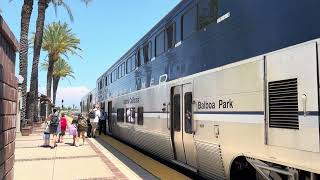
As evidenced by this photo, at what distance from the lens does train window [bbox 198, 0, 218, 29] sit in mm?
8663

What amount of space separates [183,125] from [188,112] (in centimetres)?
41

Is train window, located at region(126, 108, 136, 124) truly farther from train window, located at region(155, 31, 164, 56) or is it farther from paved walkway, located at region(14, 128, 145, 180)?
train window, located at region(155, 31, 164, 56)

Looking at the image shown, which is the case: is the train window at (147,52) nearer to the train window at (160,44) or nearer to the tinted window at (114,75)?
the train window at (160,44)

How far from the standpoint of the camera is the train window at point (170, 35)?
1146 cm

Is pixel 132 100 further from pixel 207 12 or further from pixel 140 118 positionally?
pixel 207 12

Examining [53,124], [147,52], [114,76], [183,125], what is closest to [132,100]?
[147,52]

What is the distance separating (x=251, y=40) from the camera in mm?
7055

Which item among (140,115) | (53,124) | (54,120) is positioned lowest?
(53,124)

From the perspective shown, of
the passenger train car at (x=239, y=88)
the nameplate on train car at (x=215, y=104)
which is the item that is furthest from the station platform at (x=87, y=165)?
the nameplate on train car at (x=215, y=104)

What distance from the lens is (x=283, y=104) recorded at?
606 centimetres

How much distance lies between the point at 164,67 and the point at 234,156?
5.07m

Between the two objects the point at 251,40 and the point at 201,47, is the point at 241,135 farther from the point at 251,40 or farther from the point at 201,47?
the point at 201,47

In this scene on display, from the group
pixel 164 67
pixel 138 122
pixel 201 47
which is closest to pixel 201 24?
pixel 201 47

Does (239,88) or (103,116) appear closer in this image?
(239,88)
